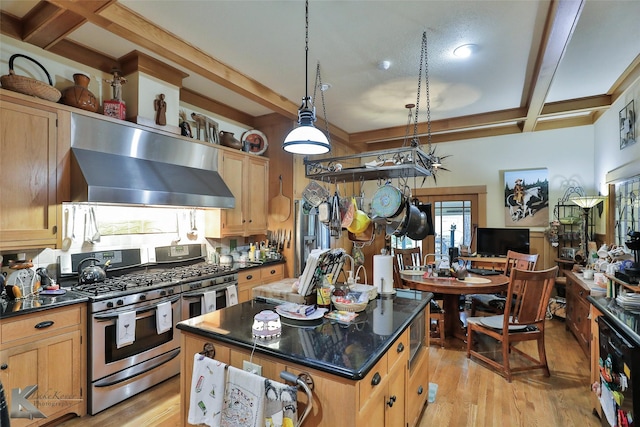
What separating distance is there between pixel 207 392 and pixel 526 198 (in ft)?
17.0

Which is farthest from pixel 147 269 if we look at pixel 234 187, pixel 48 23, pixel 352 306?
pixel 352 306

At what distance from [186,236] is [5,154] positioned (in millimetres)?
1777

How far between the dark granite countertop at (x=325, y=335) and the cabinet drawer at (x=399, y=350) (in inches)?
2.8

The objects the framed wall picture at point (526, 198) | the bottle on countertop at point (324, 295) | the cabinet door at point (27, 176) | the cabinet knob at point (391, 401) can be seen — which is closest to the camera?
the cabinet knob at point (391, 401)

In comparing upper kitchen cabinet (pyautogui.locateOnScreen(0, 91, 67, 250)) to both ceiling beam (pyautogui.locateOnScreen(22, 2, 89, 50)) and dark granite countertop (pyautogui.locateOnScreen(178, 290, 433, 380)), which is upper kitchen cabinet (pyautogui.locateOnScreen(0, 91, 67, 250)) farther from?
dark granite countertop (pyautogui.locateOnScreen(178, 290, 433, 380))

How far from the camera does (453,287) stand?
3.16m

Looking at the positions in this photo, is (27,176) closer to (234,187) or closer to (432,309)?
(234,187)

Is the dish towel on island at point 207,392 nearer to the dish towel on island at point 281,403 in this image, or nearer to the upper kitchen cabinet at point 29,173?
the dish towel on island at point 281,403

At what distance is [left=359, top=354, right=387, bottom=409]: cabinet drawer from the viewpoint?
3.88ft

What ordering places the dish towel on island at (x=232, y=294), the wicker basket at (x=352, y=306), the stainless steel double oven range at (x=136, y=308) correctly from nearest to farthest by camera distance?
the wicker basket at (x=352, y=306) < the stainless steel double oven range at (x=136, y=308) < the dish towel on island at (x=232, y=294)

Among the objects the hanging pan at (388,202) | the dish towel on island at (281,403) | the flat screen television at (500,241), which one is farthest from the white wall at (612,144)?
the dish towel on island at (281,403)

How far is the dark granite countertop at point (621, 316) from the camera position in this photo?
161 cm

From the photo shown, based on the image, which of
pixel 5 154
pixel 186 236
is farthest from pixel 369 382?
pixel 186 236

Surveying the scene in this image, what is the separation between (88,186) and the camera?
2326 mm
